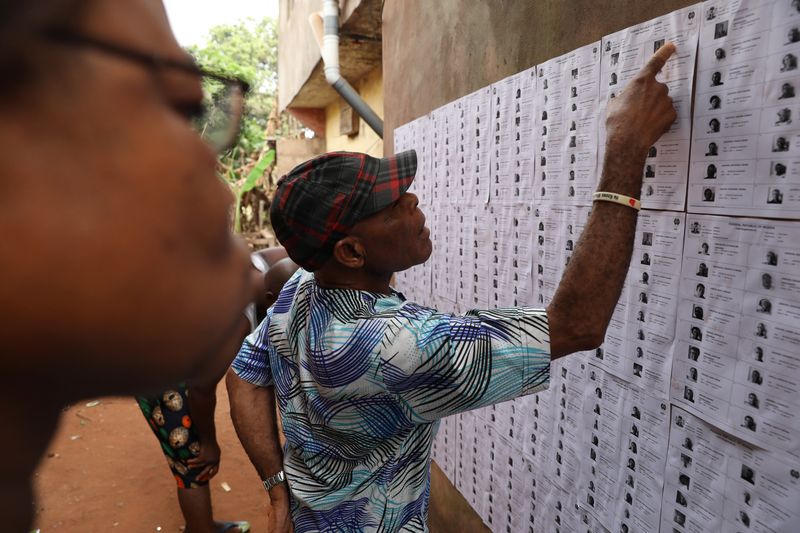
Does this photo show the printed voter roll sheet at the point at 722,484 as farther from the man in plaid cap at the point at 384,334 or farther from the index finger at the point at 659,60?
the index finger at the point at 659,60

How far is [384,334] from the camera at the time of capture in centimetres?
113

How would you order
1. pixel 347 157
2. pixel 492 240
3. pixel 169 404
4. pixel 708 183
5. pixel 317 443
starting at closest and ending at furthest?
pixel 708 183 < pixel 347 157 < pixel 317 443 < pixel 492 240 < pixel 169 404

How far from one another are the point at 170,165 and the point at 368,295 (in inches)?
34.9

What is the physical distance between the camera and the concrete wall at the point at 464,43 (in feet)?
4.81

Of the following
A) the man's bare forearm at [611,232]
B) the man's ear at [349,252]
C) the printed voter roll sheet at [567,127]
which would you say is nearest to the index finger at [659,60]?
the man's bare forearm at [611,232]

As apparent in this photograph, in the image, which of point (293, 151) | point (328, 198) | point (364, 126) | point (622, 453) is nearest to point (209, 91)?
point (328, 198)

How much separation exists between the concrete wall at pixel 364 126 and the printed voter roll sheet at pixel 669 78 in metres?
5.35

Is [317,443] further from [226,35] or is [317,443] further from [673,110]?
[226,35]

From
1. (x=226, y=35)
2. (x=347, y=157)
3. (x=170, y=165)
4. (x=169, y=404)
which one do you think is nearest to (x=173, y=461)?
(x=169, y=404)

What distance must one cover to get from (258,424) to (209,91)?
146cm

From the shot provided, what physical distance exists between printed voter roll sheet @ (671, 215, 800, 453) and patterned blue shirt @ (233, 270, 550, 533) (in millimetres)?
365

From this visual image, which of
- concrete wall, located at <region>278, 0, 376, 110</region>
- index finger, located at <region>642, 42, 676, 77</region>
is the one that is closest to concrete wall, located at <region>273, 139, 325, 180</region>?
concrete wall, located at <region>278, 0, 376, 110</region>

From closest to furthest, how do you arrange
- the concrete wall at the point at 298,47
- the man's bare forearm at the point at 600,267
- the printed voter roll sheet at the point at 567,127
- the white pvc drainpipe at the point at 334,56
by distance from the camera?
the man's bare forearm at the point at 600,267
the printed voter roll sheet at the point at 567,127
the white pvc drainpipe at the point at 334,56
the concrete wall at the point at 298,47

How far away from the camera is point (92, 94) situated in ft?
1.34
